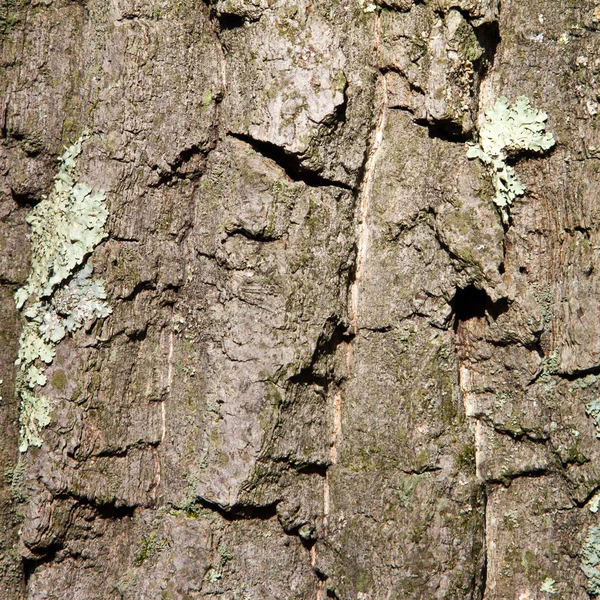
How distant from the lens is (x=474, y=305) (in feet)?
8.79

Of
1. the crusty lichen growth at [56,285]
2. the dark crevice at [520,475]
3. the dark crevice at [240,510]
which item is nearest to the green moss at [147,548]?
the dark crevice at [240,510]

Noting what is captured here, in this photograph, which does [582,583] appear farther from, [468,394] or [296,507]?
[296,507]

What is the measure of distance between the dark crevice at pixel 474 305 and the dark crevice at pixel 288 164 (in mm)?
625

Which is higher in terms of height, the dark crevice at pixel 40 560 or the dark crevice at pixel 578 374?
the dark crevice at pixel 578 374

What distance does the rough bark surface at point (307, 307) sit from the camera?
Answer: 2.49 metres

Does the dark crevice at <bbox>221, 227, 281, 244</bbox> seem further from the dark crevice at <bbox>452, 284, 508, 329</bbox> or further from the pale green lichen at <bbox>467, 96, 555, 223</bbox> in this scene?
the pale green lichen at <bbox>467, 96, 555, 223</bbox>

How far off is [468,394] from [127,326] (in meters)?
1.33

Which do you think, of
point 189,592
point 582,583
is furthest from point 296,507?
point 582,583

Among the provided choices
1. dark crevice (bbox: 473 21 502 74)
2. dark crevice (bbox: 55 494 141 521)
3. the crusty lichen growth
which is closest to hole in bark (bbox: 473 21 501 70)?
dark crevice (bbox: 473 21 502 74)

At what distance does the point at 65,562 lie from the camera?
102 inches

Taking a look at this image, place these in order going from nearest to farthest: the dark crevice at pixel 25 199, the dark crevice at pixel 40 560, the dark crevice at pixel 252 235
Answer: the dark crevice at pixel 252 235, the dark crevice at pixel 40 560, the dark crevice at pixel 25 199

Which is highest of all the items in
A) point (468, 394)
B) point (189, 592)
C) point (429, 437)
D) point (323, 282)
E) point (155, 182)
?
point (155, 182)

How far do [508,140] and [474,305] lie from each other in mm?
633

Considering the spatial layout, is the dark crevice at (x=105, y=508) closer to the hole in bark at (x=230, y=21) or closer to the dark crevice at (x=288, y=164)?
the dark crevice at (x=288, y=164)
